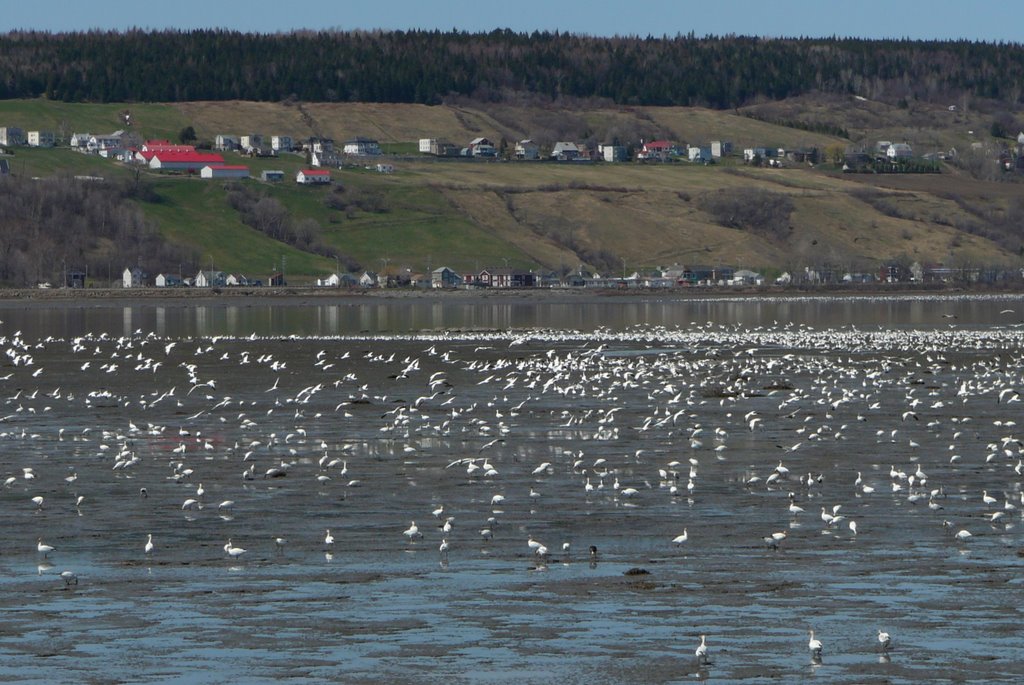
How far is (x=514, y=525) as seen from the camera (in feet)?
75.7

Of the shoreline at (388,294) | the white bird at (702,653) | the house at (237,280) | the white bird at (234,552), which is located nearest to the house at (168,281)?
the house at (237,280)

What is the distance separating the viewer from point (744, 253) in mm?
186125

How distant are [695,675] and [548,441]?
17363mm

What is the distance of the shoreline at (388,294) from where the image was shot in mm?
136000

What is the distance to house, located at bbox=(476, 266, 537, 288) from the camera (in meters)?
161

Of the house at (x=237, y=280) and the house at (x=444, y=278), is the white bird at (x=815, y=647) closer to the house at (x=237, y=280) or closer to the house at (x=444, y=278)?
the house at (x=237, y=280)

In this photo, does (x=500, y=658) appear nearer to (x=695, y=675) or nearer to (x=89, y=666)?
(x=695, y=675)

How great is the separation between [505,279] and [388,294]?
18010mm

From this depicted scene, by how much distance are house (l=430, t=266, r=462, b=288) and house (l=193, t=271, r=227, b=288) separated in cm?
1859

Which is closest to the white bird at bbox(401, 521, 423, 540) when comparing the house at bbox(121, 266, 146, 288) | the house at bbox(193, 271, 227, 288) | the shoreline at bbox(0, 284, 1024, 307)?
the shoreline at bbox(0, 284, 1024, 307)

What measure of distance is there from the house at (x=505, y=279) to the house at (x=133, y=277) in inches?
1180

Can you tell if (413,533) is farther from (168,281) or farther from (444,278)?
(444,278)

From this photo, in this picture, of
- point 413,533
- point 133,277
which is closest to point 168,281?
point 133,277


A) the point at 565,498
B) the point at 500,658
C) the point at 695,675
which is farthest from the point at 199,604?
the point at 565,498
